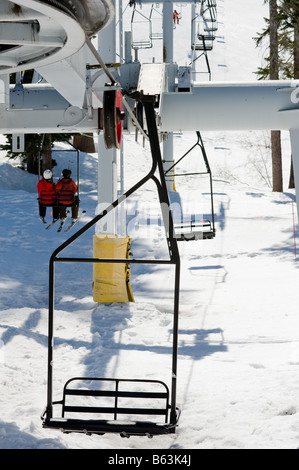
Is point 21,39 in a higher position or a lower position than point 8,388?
higher

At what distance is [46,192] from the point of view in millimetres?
11805

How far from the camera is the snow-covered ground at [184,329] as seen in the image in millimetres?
6047

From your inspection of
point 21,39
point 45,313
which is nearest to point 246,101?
point 21,39

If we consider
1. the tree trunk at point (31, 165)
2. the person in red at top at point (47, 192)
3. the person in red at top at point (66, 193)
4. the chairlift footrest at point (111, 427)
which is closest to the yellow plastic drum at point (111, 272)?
the person in red at top at point (66, 193)

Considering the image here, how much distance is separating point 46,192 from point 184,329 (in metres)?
3.83

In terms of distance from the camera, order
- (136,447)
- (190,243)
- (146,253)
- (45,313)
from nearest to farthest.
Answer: (136,447) → (45,313) → (146,253) → (190,243)

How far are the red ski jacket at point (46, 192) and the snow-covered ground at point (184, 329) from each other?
6.02ft

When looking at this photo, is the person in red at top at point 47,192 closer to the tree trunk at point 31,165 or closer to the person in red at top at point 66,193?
the person in red at top at point 66,193

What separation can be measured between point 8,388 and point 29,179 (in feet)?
→ 70.5

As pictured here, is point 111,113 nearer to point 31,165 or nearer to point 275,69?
point 275,69
